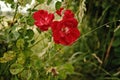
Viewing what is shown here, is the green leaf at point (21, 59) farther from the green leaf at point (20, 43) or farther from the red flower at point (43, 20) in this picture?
the red flower at point (43, 20)

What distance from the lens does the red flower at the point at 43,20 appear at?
1.52 m

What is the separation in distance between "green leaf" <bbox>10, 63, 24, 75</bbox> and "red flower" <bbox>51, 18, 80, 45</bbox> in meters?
0.17

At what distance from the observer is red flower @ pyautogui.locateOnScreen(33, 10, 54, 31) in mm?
1519

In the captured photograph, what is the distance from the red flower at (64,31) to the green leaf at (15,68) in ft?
0.56

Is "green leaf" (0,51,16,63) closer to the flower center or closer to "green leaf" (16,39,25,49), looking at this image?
"green leaf" (16,39,25,49)

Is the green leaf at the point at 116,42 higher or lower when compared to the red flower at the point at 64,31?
higher

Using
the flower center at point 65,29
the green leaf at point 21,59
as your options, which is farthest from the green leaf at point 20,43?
the flower center at point 65,29

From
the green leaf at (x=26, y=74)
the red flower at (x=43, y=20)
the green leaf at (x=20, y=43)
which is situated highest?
the red flower at (x=43, y=20)

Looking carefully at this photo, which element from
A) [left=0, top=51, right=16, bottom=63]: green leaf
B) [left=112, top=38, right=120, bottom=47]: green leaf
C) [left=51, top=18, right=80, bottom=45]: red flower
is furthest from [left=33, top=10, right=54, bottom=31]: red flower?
[left=112, top=38, right=120, bottom=47]: green leaf

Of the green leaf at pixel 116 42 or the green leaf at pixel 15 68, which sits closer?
the green leaf at pixel 15 68

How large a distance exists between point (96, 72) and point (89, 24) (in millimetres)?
526

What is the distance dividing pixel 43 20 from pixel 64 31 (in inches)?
4.5

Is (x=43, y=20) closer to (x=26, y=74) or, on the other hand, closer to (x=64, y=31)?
(x=64, y=31)

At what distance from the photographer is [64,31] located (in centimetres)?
147
